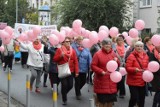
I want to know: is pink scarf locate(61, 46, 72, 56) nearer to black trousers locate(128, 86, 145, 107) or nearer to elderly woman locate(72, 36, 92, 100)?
elderly woman locate(72, 36, 92, 100)

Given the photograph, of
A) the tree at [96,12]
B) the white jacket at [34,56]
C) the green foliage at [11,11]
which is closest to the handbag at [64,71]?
the white jacket at [34,56]

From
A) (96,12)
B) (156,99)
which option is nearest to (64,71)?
(156,99)

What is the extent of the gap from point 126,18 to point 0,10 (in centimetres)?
3394

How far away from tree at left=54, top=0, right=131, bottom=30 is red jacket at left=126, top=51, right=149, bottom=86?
69.6 feet

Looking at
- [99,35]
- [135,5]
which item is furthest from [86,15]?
[99,35]

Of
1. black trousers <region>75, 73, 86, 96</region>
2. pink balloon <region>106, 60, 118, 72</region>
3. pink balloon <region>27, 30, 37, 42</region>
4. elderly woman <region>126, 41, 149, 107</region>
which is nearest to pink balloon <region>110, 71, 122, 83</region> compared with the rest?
pink balloon <region>106, 60, 118, 72</region>

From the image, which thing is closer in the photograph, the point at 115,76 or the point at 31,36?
the point at 115,76

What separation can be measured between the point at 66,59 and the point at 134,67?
2193 mm

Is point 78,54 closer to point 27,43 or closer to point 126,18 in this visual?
point 27,43

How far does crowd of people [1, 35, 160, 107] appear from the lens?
7586mm

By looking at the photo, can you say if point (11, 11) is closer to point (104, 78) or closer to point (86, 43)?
point (86, 43)

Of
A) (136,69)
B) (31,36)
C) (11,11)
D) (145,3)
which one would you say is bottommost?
(136,69)

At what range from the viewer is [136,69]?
7.97 metres

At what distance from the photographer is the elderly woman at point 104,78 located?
7.53 metres
